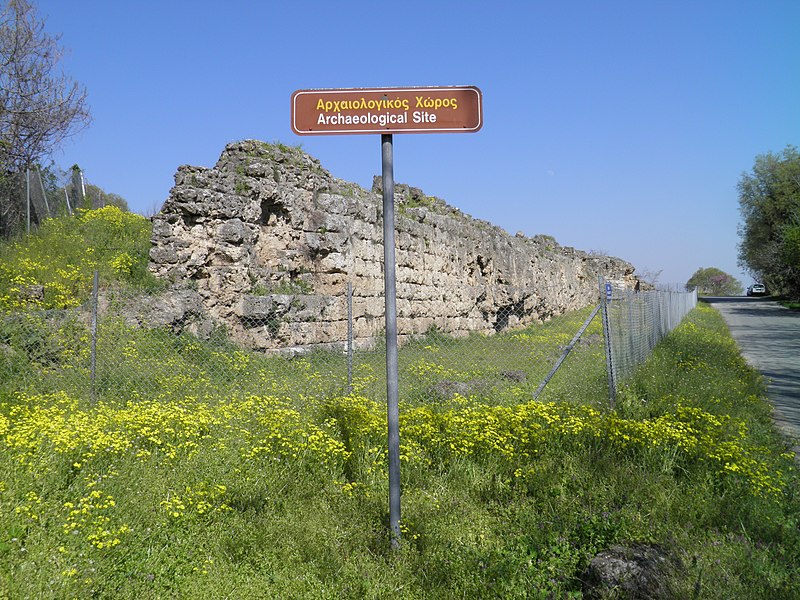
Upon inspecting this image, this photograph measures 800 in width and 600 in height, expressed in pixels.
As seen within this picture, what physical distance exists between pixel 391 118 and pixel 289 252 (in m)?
8.36

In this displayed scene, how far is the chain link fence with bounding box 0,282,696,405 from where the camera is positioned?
8.16 meters

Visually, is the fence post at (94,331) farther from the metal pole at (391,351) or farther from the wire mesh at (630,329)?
the wire mesh at (630,329)

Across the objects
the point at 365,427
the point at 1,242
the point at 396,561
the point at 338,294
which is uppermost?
the point at 1,242

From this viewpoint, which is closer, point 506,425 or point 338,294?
point 506,425

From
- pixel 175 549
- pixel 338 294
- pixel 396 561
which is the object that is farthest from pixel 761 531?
pixel 338 294

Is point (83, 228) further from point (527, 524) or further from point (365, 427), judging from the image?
point (527, 524)

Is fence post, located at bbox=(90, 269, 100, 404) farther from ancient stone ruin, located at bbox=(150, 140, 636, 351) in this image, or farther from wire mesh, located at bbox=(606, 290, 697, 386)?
wire mesh, located at bbox=(606, 290, 697, 386)

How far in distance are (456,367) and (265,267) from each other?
4.37 metres

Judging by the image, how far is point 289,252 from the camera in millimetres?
12469

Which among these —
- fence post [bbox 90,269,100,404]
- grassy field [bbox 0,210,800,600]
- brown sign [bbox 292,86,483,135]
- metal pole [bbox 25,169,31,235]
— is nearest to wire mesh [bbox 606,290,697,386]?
grassy field [bbox 0,210,800,600]

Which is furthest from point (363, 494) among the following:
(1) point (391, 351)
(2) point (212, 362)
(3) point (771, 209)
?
(3) point (771, 209)

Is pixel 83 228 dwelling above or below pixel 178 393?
above

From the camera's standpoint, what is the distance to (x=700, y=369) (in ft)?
35.0

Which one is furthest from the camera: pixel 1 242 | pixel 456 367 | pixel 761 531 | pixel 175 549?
pixel 1 242
